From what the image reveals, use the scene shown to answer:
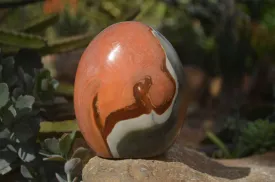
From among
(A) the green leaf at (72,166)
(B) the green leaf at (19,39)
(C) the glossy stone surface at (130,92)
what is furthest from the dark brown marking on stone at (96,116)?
(B) the green leaf at (19,39)

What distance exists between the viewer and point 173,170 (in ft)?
3.68

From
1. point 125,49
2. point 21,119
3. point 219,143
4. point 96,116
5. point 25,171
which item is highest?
point 125,49

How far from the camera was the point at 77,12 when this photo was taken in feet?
9.38

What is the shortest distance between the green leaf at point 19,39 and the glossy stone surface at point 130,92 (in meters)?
0.37

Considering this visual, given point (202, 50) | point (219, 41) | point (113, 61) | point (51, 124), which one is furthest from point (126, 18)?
point (202, 50)

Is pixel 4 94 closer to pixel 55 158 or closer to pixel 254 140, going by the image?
pixel 55 158

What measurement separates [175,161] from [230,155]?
658mm

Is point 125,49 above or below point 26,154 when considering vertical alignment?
above

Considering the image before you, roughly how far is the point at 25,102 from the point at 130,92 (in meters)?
0.32

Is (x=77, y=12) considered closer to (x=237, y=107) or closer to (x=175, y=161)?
(x=237, y=107)

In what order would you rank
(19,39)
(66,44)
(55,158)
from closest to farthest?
(55,158), (19,39), (66,44)

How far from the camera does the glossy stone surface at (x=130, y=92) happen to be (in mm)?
1061

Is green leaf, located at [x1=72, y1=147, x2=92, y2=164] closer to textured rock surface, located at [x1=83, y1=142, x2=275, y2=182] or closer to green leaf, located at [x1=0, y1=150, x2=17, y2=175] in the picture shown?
textured rock surface, located at [x1=83, y1=142, x2=275, y2=182]

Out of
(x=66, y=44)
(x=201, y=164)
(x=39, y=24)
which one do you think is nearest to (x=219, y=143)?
(x=201, y=164)
